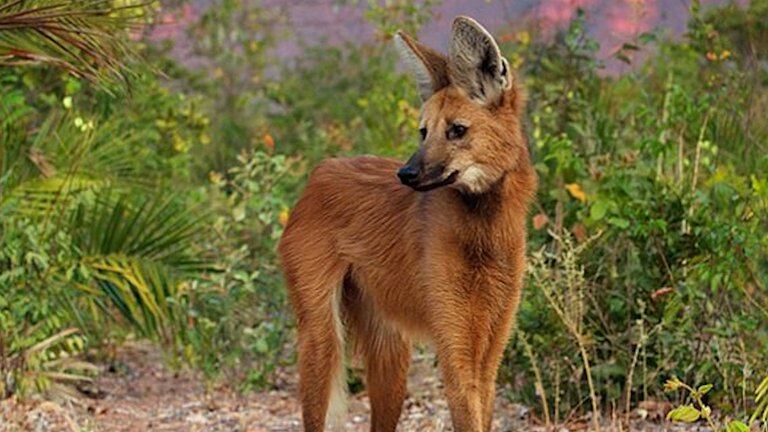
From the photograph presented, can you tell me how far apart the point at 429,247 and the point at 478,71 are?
60 cm

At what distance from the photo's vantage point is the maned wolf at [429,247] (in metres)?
4.43

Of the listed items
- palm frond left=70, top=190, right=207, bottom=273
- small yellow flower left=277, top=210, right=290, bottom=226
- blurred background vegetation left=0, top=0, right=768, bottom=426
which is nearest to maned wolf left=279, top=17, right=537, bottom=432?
blurred background vegetation left=0, top=0, right=768, bottom=426

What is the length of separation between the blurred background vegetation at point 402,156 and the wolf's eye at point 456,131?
1.09m

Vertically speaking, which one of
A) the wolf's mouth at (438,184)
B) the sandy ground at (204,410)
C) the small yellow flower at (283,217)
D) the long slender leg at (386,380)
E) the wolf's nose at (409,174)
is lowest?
the sandy ground at (204,410)

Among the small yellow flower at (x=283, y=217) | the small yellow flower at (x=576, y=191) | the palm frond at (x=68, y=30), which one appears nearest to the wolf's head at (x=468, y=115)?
the palm frond at (x=68, y=30)

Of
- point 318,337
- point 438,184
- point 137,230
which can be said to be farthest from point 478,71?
point 137,230

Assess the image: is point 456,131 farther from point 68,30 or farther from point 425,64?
point 68,30

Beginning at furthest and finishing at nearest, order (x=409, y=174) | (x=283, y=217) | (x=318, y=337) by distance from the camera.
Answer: (x=283, y=217), (x=318, y=337), (x=409, y=174)

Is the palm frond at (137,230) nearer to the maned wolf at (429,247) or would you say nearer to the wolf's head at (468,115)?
the maned wolf at (429,247)

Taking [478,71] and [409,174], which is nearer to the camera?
[409,174]

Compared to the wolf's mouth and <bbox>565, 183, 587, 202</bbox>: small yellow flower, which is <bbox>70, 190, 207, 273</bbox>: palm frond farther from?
the wolf's mouth

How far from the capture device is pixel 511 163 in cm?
449

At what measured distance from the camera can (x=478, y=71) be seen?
4.45 metres

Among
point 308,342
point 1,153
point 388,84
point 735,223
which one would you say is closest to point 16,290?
point 1,153
